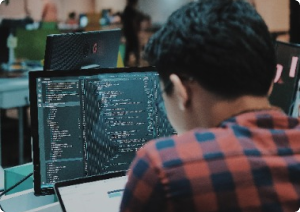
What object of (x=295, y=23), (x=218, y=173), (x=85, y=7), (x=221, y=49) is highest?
(x=221, y=49)

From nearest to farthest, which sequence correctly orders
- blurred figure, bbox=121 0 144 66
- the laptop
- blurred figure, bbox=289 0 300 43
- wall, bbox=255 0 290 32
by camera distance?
1. the laptop
2. blurred figure, bbox=289 0 300 43
3. wall, bbox=255 0 290 32
4. blurred figure, bbox=121 0 144 66

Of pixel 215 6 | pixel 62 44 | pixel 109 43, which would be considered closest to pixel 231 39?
pixel 215 6

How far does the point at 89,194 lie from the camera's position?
1153 mm

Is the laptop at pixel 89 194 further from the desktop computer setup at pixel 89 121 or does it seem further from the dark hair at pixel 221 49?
the dark hair at pixel 221 49

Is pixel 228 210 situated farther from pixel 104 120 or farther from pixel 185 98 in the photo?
pixel 104 120

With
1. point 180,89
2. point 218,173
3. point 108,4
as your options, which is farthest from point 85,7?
point 218,173

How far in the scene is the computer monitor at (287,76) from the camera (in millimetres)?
1939

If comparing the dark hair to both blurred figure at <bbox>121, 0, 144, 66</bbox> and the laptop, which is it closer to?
the laptop

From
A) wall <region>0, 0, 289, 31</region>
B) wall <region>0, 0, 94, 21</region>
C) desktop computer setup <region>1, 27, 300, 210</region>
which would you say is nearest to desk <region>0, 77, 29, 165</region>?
desktop computer setup <region>1, 27, 300, 210</region>

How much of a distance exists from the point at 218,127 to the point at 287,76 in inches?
50.7

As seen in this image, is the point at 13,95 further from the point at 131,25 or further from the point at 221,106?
the point at 131,25

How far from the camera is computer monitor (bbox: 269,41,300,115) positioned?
1939 millimetres

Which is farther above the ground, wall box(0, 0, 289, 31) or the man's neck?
the man's neck

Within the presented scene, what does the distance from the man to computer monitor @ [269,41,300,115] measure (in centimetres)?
114
